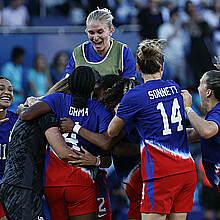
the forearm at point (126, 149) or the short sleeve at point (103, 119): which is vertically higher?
the short sleeve at point (103, 119)

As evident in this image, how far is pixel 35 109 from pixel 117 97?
0.84 meters

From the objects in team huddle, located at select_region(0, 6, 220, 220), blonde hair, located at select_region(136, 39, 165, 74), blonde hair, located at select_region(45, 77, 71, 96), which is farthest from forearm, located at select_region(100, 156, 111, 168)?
blonde hair, located at select_region(136, 39, 165, 74)

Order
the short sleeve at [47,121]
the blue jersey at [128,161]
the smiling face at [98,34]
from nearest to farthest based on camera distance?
1. the short sleeve at [47,121]
2. the blue jersey at [128,161]
3. the smiling face at [98,34]

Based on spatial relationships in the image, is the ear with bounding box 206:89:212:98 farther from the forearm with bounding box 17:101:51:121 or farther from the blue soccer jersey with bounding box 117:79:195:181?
the forearm with bounding box 17:101:51:121

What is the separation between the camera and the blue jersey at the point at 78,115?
4098 millimetres

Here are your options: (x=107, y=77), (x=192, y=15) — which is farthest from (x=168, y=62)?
(x=107, y=77)

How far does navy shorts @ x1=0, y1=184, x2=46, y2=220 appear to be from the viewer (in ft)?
12.9

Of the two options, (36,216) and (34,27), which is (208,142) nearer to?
(36,216)

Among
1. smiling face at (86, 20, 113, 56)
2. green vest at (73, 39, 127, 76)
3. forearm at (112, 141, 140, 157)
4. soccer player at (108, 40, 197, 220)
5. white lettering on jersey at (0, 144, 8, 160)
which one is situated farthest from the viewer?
green vest at (73, 39, 127, 76)

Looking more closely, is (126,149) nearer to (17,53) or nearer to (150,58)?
(150,58)

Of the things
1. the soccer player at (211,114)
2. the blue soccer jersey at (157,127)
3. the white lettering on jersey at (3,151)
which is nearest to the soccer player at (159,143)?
the blue soccer jersey at (157,127)

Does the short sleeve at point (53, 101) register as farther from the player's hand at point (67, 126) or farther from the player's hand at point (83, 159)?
the player's hand at point (83, 159)

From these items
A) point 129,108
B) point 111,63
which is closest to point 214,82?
point 129,108

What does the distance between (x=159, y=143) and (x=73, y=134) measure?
31.1 inches
